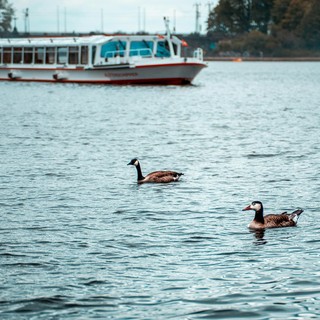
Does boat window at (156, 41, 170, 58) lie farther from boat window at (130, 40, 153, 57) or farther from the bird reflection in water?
the bird reflection in water

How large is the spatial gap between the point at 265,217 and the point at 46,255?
4457mm

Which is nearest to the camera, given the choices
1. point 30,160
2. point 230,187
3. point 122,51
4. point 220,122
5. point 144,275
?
point 144,275

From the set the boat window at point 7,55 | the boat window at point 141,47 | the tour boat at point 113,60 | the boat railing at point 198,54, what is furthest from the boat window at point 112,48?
the boat window at point 7,55

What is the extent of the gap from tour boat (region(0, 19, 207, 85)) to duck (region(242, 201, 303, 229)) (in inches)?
2476

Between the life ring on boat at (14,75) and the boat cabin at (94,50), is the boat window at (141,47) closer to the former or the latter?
the boat cabin at (94,50)

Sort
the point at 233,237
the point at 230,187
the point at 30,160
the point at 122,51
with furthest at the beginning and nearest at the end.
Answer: the point at 122,51 < the point at 30,160 < the point at 230,187 < the point at 233,237

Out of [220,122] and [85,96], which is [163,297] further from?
[85,96]

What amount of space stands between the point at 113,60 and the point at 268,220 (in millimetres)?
68741

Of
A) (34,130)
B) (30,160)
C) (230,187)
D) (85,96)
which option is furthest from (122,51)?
(230,187)

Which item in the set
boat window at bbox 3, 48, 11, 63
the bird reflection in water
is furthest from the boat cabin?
the bird reflection in water

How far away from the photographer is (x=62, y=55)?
312ft

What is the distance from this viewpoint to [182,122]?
53.8m

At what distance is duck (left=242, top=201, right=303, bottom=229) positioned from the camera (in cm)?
1959

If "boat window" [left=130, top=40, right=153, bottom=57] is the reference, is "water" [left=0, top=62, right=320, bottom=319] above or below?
below
